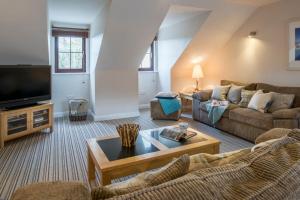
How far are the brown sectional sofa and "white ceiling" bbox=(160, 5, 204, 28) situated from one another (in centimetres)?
182

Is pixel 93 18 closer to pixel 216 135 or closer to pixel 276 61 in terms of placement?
pixel 216 135

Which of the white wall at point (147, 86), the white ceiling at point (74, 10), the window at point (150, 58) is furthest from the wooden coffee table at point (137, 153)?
the window at point (150, 58)

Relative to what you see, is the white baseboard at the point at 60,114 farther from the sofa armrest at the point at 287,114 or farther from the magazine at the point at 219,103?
the sofa armrest at the point at 287,114

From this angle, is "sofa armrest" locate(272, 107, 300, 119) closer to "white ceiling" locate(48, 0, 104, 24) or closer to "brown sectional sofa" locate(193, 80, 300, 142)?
"brown sectional sofa" locate(193, 80, 300, 142)

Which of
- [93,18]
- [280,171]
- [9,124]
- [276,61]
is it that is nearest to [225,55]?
[276,61]

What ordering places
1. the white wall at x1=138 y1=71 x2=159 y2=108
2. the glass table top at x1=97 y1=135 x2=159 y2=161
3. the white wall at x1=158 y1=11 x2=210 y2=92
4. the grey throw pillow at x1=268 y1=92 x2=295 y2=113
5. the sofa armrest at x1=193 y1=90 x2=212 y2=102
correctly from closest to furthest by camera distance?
the glass table top at x1=97 y1=135 x2=159 y2=161
the grey throw pillow at x1=268 y1=92 x2=295 y2=113
the sofa armrest at x1=193 y1=90 x2=212 y2=102
the white wall at x1=158 y1=11 x2=210 y2=92
the white wall at x1=138 y1=71 x2=159 y2=108

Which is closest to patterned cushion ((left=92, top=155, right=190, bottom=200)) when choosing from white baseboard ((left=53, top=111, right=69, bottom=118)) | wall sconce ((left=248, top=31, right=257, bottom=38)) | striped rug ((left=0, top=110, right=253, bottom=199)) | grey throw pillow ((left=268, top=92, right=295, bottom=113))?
striped rug ((left=0, top=110, right=253, bottom=199))

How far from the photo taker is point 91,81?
550cm

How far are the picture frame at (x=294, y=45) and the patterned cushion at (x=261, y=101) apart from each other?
80 centimetres

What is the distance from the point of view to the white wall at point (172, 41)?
16.4 feet

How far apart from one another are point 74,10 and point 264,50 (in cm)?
380

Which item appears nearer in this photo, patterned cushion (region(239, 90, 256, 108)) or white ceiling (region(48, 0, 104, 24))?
white ceiling (region(48, 0, 104, 24))

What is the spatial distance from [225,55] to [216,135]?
2356 mm

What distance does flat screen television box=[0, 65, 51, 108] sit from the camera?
3.57m
